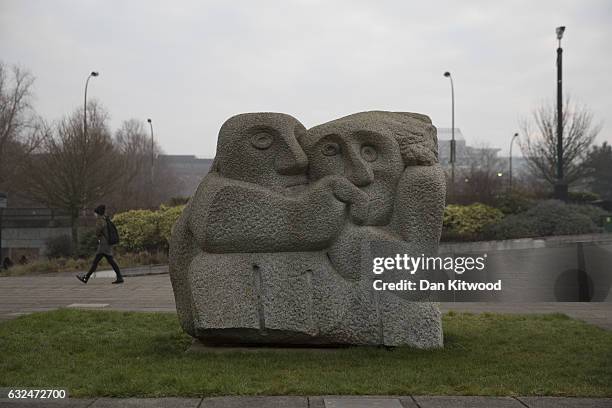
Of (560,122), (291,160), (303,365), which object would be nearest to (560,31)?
(560,122)

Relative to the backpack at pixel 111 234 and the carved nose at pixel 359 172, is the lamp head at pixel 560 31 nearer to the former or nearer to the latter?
the backpack at pixel 111 234

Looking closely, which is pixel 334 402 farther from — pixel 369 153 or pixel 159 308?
pixel 159 308

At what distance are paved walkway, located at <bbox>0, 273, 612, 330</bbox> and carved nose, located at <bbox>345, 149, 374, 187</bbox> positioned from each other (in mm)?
4419

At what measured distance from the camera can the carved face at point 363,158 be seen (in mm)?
7484

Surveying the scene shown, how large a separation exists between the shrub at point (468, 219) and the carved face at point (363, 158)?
54.3 ft

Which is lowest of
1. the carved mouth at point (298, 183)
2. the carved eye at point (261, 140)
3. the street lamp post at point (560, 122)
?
the carved mouth at point (298, 183)

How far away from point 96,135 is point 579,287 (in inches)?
861

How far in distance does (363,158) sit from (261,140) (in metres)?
1.19

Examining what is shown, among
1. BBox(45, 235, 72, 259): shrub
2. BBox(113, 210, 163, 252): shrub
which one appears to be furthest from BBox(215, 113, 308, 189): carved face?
BBox(45, 235, 72, 259): shrub

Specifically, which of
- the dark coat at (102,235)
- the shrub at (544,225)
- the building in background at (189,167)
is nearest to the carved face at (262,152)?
the dark coat at (102,235)

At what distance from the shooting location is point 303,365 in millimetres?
6594

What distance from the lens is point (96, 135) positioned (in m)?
27.1

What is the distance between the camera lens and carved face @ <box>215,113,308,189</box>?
7.54m

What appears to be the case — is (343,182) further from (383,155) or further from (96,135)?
(96,135)
